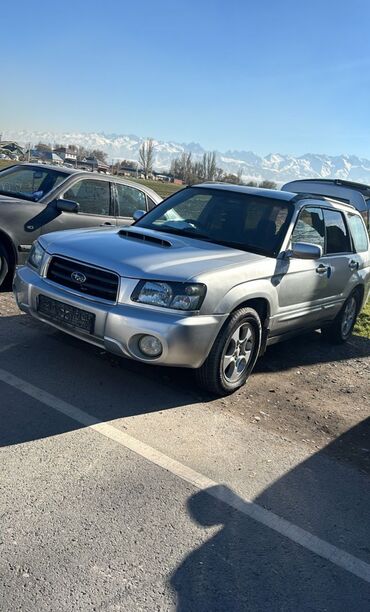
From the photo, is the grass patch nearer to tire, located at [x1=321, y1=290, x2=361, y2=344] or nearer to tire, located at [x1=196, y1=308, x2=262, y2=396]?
tire, located at [x1=321, y1=290, x2=361, y2=344]

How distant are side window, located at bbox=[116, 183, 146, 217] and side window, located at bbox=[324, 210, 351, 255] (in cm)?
307

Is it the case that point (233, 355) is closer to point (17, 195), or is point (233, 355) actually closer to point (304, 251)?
point (304, 251)

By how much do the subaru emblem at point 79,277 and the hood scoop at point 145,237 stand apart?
789 millimetres

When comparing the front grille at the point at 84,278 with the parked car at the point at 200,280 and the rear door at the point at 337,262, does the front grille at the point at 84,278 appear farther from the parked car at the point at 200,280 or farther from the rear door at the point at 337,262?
the rear door at the point at 337,262

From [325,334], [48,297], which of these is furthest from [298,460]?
[325,334]

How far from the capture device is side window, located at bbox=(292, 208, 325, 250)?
5555mm

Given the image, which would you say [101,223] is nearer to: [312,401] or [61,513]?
[312,401]

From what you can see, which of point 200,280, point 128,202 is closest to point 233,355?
point 200,280

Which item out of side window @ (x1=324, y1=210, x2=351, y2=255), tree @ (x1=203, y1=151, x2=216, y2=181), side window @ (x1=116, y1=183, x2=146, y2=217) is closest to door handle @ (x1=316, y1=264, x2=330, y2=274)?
side window @ (x1=324, y1=210, x2=351, y2=255)

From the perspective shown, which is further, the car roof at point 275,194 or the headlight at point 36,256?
the car roof at point 275,194

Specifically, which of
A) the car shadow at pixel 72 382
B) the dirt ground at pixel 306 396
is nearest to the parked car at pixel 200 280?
the dirt ground at pixel 306 396

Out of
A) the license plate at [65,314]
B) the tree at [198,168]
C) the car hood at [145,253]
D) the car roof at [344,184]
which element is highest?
the car roof at [344,184]

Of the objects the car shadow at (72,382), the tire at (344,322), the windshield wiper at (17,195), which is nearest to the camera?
the car shadow at (72,382)

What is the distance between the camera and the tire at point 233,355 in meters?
4.48
